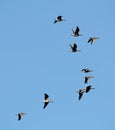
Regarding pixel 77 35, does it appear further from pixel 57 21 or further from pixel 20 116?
A: pixel 20 116

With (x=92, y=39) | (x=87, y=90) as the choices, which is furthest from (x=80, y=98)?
(x=92, y=39)

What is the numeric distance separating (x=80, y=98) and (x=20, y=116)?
31.9 ft

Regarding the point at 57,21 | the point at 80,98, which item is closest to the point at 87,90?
the point at 80,98

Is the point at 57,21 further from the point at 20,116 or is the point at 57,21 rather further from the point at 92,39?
the point at 20,116

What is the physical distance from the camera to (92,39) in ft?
413

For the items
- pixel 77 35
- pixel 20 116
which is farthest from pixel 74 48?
pixel 20 116

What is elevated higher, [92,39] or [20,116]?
[92,39]

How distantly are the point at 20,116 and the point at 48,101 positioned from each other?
501 centimetres

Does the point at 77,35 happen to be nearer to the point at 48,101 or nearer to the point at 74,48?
the point at 74,48

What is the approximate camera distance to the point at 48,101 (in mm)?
122188

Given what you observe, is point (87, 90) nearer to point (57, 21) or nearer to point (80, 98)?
point (80, 98)

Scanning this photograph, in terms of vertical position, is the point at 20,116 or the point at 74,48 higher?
the point at 74,48

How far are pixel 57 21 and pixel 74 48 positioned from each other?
186 inches

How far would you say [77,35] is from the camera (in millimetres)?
120375
